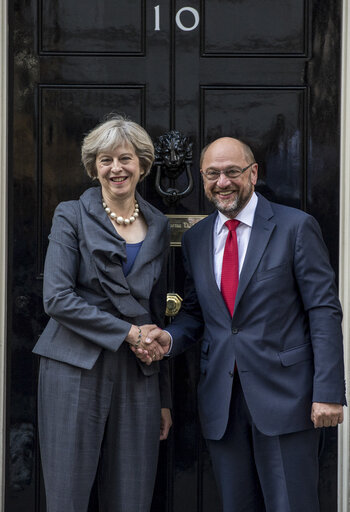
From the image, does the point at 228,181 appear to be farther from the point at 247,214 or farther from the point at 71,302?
the point at 71,302

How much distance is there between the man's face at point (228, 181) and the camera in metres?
2.92

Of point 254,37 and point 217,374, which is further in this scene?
point 254,37

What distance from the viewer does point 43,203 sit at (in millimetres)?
3621

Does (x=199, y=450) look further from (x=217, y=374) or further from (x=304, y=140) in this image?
(x=304, y=140)

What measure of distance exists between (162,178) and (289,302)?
110 cm

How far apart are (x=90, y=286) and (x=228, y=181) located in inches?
28.6

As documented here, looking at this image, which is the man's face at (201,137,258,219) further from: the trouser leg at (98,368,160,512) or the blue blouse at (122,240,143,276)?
the trouser leg at (98,368,160,512)

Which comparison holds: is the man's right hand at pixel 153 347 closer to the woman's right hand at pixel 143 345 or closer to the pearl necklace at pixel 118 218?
the woman's right hand at pixel 143 345

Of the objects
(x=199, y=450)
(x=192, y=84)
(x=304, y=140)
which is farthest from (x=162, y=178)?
(x=199, y=450)

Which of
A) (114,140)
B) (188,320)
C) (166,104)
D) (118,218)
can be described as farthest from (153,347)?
(166,104)

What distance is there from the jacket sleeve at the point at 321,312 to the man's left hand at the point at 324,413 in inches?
1.1

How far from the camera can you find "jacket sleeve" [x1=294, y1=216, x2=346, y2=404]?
2756 millimetres

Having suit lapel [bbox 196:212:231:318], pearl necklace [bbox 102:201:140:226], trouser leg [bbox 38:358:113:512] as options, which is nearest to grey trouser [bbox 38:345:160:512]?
trouser leg [bbox 38:358:113:512]

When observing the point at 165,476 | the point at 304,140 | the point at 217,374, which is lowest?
the point at 165,476
